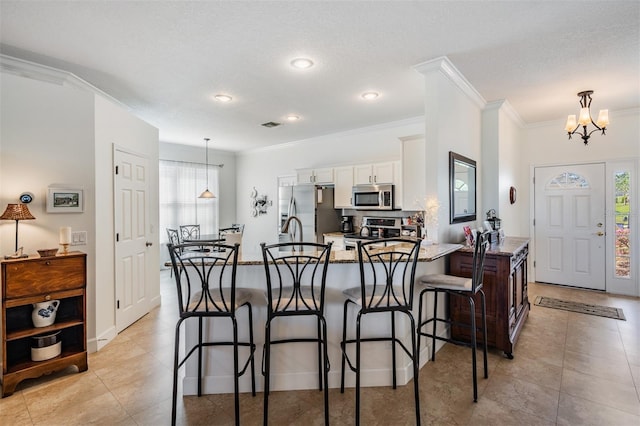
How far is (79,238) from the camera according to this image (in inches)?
120

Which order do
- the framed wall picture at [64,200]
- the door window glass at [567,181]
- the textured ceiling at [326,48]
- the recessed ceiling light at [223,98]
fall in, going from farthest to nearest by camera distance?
1. the door window glass at [567,181]
2. the recessed ceiling light at [223,98]
3. the framed wall picture at [64,200]
4. the textured ceiling at [326,48]

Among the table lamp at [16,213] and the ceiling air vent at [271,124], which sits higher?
the ceiling air vent at [271,124]

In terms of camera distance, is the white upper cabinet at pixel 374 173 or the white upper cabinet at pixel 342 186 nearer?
the white upper cabinet at pixel 374 173

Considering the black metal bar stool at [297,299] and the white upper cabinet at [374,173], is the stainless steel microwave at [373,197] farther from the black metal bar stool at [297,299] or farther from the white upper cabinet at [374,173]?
the black metal bar stool at [297,299]

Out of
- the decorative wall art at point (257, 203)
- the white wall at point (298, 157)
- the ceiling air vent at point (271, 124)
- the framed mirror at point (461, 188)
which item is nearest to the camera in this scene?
the framed mirror at point (461, 188)

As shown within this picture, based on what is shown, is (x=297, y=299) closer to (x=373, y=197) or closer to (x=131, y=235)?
(x=131, y=235)

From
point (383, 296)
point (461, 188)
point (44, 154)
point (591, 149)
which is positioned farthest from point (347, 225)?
point (44, 154)

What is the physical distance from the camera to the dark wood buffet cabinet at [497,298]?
9.66ft

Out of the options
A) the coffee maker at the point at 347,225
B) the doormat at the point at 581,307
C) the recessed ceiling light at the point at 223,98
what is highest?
the recessed ceiling light at the point at 223,98

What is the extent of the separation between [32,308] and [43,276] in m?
0.34

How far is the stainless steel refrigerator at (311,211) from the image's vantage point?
218 inches

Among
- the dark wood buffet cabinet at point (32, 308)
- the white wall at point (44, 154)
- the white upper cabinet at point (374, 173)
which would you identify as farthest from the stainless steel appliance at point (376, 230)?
the dark wood buffet cabinet at point (32, 308)

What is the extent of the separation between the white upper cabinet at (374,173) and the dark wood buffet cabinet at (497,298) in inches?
82.0

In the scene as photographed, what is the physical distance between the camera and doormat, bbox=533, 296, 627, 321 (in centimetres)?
394
